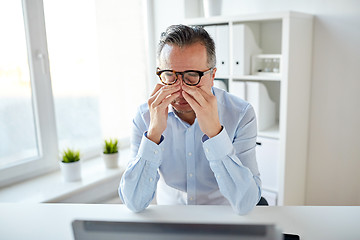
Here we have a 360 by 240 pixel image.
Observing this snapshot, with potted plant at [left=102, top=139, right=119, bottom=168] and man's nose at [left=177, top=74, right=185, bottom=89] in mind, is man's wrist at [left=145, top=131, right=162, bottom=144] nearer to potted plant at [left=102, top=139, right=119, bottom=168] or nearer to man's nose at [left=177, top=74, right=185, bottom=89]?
man's nose at [left=177, top=74, right=185, bottom=89]

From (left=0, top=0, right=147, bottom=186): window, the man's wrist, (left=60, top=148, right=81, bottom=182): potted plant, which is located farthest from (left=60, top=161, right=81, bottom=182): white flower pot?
the man's wrist

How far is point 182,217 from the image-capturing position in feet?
3.42

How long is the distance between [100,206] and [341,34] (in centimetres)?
174

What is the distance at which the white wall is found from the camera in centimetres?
209

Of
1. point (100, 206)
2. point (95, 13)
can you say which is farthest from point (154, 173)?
point (95, 13)

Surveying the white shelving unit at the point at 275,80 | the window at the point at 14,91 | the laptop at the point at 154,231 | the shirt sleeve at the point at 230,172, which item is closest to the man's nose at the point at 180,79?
the shirt sleeve at the point at 230,172

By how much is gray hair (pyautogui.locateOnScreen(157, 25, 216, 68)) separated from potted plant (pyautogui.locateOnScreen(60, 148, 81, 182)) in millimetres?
1002

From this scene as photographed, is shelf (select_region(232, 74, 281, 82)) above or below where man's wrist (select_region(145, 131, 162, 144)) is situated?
above

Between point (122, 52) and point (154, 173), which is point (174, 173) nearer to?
point (154, 173)

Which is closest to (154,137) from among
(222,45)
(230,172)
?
(230,172)

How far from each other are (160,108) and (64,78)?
4.06 ft

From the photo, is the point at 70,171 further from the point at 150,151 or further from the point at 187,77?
the point at 187,77

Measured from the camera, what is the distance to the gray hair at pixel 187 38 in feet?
4.22

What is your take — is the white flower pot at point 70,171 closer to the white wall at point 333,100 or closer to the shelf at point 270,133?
the shelf at point 270,133
